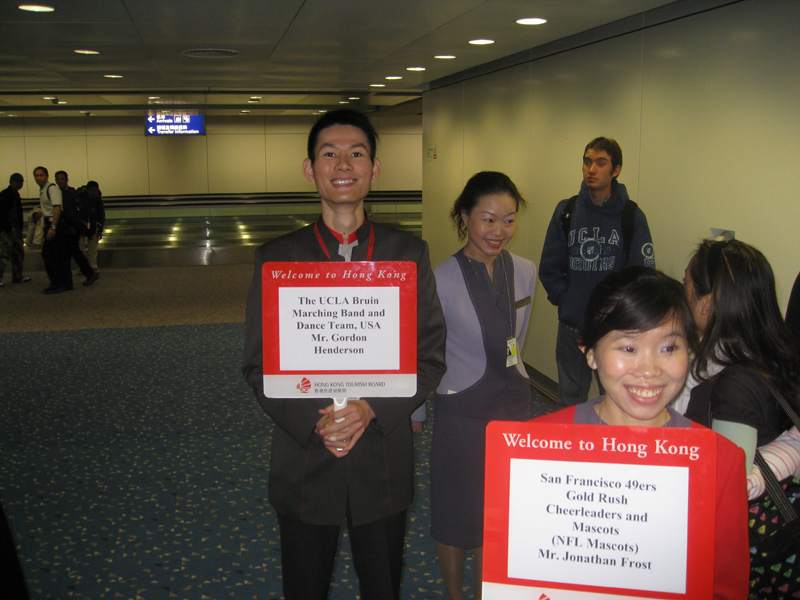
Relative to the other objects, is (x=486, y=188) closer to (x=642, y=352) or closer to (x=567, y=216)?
(x=642, y=352)

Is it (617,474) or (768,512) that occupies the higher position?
(617,474)

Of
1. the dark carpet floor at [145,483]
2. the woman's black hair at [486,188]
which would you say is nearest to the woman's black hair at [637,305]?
the woman's black hair at [486,188]

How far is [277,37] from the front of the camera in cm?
549

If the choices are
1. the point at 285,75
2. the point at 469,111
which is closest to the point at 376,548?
the point at 469,111

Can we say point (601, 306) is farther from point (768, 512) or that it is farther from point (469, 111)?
point (469, 111)

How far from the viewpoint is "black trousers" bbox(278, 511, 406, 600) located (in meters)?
1.74

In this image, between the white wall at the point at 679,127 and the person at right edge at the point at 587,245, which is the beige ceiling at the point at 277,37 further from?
the person at right edge at the point at 587,245

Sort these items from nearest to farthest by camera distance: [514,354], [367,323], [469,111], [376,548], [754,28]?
[367,323]
[376,548]
[514,354]
[754,28]
[469,111]

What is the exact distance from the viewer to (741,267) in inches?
64.0

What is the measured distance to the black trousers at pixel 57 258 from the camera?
9859mm

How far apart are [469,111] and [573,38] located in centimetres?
251

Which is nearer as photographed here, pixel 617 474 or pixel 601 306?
pixel 617 474

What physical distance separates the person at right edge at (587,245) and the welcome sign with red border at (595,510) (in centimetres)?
282

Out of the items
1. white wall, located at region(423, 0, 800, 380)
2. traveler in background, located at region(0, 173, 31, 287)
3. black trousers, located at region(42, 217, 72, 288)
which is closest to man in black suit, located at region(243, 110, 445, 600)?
white wall, located at region(423, 0, 800, 380)
